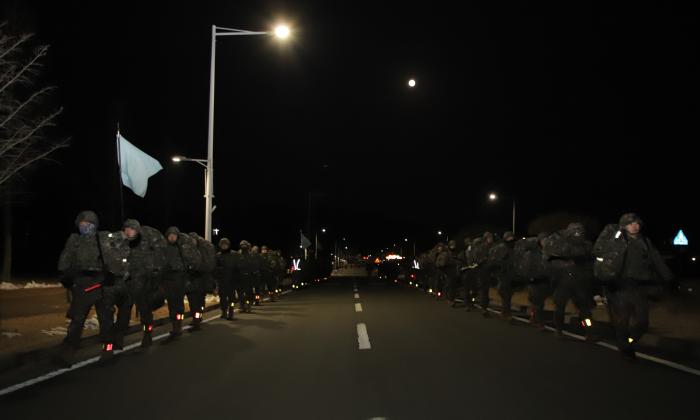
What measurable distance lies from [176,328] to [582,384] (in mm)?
7592

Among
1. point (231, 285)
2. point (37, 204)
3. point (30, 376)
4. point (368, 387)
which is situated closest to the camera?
point (368, 387)

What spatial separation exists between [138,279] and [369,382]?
175 inches

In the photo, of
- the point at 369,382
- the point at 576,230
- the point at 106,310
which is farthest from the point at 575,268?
the point at 106,310

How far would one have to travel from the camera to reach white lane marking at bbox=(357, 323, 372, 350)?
35.1 ft

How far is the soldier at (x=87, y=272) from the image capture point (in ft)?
28.4

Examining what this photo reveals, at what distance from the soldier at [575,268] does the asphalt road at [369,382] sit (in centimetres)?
70

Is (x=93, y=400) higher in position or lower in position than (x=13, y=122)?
lower

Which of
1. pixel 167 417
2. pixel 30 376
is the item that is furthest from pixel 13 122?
pixel 167 417

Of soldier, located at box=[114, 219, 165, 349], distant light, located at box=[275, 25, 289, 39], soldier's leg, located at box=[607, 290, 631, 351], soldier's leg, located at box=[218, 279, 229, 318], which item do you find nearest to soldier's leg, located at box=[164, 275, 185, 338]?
soldier, located at box=[114, 219, 165, 349]

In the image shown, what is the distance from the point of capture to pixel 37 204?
2034 inches

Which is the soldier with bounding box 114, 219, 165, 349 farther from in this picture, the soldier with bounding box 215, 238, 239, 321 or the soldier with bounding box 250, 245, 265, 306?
the soldier with bounding box 250, 245, 265, 306

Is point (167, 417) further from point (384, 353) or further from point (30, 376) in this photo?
point (384, 353)

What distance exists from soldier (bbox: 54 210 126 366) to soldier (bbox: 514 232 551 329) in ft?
25.1

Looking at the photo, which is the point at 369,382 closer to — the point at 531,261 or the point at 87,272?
the point at 87,272
